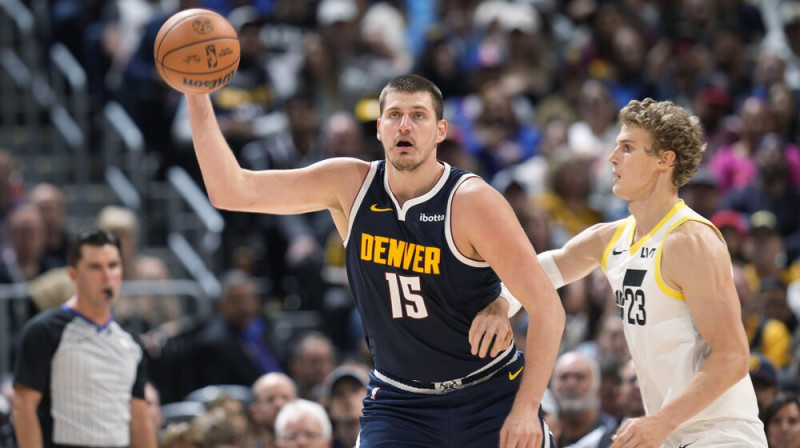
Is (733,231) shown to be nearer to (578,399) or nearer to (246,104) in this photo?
(578,399)

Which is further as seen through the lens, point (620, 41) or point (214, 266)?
point (620, 41)

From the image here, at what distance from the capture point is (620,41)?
1440 centimetres

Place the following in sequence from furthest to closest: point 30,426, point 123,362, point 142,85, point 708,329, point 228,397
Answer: point 142,85 < point 228,397 < point 123,362 < point 30,426 < point 708,329

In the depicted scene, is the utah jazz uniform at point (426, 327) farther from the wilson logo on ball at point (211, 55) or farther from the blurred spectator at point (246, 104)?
the blurred spectator at point (246, 104)

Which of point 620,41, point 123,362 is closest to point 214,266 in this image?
point 123,362

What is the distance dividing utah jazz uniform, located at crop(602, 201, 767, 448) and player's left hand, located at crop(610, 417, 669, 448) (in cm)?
23

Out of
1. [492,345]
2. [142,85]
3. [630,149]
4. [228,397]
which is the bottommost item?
[228,397]

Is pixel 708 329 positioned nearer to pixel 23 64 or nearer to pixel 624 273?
pixel 624 273

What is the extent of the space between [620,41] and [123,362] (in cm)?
879

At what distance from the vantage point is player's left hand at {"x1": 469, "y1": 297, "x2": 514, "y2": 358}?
17.3 feet

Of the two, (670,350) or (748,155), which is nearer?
(670,350)

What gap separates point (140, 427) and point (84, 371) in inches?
21.2

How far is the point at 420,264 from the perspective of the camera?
5441 millimetres

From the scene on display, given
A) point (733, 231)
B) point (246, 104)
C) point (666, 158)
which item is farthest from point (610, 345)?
point (246, 104)
